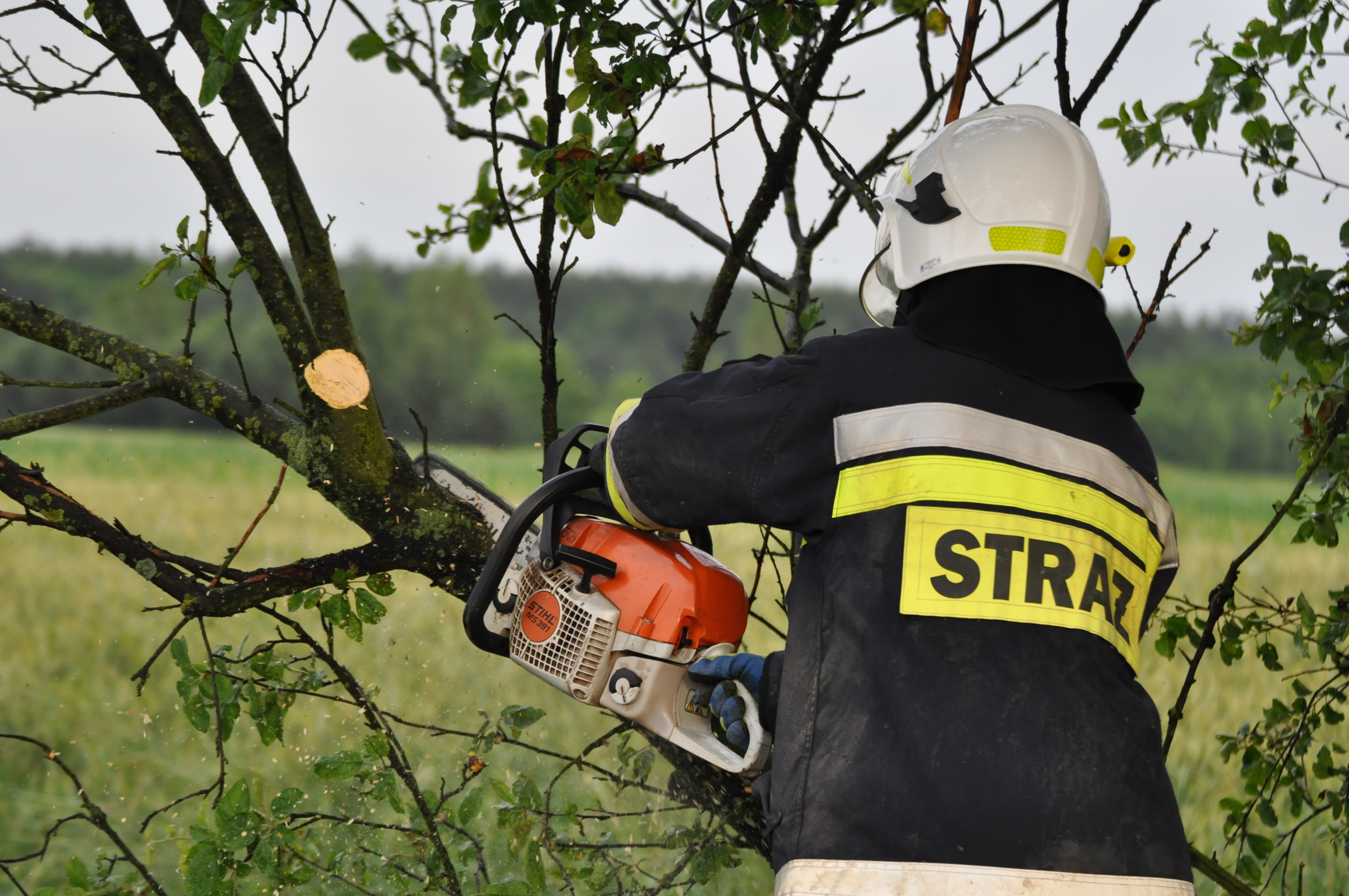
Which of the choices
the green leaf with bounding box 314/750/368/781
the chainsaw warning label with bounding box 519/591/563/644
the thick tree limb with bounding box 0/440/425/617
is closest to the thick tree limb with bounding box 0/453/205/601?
the thick tree limb with bounding box 0/440/425/617

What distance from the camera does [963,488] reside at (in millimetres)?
1417

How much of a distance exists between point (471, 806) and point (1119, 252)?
1.75 metres

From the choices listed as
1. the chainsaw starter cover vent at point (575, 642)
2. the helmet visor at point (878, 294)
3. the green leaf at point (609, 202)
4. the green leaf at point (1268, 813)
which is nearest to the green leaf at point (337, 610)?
the chainsaw starter cover vent at point (575, 642)

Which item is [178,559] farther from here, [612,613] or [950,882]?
[950,882]

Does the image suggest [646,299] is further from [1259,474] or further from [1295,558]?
[1295,558]

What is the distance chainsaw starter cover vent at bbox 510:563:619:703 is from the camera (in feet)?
5.81

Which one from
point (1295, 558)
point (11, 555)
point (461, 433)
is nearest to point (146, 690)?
point (11, 555)

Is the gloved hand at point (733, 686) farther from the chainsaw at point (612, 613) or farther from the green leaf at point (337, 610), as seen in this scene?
the green leaf at point (337, 610)

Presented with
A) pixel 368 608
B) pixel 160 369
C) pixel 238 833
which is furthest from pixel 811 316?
pixel 238 833

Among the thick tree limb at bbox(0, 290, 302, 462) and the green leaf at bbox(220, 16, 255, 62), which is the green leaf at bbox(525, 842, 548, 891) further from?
the green leaf at bbox(220, 16, 255, 62)

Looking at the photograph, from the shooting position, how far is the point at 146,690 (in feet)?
31.7

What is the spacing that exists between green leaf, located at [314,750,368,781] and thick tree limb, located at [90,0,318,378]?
78 centimetres

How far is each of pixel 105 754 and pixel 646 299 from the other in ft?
116

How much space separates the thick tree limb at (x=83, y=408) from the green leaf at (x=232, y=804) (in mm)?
784
